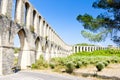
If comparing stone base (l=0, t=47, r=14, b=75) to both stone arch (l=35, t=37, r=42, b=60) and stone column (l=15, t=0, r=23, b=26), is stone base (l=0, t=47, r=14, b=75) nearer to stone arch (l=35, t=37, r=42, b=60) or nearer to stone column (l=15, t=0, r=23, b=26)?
stone column (l=15, t=0, r=23, b=26)

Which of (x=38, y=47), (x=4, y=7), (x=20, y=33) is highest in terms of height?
(x=4, y=7)

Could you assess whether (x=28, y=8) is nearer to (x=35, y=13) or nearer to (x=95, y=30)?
(x=35, y=13)

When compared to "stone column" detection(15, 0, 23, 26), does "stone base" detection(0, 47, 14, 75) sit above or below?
below

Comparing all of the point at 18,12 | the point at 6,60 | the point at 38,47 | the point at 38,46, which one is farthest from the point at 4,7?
the point at 38,47

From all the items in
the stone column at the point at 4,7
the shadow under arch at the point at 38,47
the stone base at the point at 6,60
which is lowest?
the stone base at the point at 6,60

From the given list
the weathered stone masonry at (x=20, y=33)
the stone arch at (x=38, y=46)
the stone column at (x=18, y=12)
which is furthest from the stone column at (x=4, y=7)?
the stone arch at (x=38, y=46)

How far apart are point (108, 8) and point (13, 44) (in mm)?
→ 7904

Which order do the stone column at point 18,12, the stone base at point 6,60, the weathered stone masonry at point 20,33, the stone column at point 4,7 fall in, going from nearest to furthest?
the stone base at point 6,60, the weathered stone masonry at point 20,33, the stone column at point 4,7, the stone column at point 18,12

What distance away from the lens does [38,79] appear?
14.4 metres

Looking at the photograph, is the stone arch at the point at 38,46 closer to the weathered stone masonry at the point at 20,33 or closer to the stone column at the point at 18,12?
the weathered stone masonry at the point at 20,33

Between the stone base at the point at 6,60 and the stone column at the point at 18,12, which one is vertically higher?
the stone column at the point at 18,12

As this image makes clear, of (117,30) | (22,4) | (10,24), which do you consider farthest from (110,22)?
(22,4)

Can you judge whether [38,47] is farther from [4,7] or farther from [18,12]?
[4,7]

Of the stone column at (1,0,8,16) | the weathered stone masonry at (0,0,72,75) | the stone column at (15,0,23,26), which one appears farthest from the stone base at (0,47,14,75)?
the stone column at (15,0,23,26)
